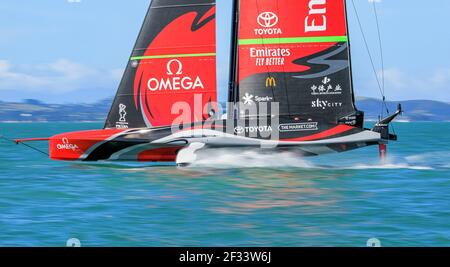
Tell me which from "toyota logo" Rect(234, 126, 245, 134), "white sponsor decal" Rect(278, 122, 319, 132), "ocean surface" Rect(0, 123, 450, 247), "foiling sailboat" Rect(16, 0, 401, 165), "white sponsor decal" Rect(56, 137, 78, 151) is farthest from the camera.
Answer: "foiling sailboat" Rect(16, 0, 401, 165)

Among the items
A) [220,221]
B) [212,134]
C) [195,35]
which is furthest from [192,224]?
[195,35]

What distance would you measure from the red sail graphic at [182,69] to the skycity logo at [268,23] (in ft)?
3.95

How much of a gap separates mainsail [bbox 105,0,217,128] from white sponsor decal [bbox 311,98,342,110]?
8.14 ft

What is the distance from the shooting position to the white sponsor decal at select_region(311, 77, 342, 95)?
62.5 ft

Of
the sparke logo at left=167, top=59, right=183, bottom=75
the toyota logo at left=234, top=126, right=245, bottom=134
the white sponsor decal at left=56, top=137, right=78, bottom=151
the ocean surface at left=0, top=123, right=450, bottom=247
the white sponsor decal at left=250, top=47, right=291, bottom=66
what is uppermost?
the white sponsor decal at left=250, top=47, right=291, bottom=66

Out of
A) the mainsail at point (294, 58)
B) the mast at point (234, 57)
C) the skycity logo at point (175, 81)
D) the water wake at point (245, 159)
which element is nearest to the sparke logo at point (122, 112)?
the skycity logo at point (175, 81)

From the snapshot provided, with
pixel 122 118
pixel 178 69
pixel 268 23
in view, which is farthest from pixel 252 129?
pixel 122 118

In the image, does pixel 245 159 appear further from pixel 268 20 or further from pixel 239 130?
pixel 268 20

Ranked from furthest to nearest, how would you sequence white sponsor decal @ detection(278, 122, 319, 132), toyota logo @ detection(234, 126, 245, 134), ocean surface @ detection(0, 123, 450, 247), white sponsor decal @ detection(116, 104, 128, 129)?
1. white sponsor decal @ detection(116, 104, 128, 129)
2. white sponsor decal @ detection(278, 122, 319, 132)
3. toyota logo @ detection(234, 126, 245, 134)
4. ocean surface @ detection(0, 123, 450, 247)

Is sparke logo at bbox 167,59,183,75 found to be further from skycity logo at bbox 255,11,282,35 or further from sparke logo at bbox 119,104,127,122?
skycity logo at bbox 255,11,282,35

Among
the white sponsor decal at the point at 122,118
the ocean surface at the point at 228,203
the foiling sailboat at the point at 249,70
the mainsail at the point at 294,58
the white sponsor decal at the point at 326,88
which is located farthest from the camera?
the white sponsor decal at the point at 122,118

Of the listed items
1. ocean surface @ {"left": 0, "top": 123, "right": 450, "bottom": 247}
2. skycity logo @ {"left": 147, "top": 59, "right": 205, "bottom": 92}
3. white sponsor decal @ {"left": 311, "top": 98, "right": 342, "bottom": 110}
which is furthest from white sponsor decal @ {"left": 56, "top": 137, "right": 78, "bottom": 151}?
white sponsor decal @ {"left": 311, "top": 98, "right": 342, "bottom": 110}

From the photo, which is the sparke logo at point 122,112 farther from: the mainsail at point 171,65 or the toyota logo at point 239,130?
the toyota logo at point 239,130

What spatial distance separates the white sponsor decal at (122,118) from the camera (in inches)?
758
